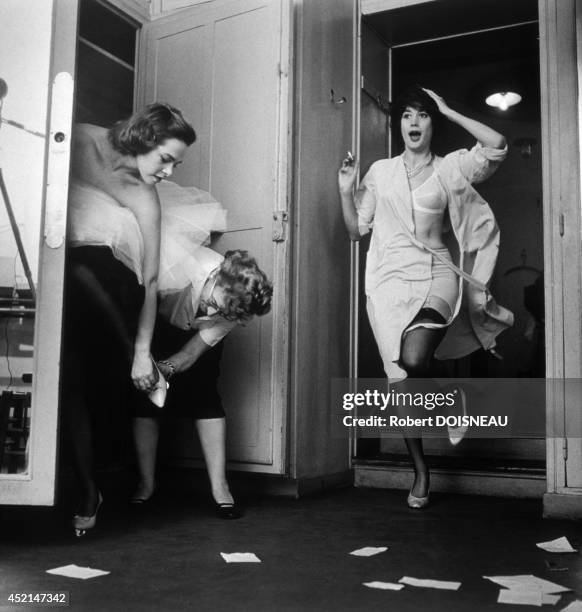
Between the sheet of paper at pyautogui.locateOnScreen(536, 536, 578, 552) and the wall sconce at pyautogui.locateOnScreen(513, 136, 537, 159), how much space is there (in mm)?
2587

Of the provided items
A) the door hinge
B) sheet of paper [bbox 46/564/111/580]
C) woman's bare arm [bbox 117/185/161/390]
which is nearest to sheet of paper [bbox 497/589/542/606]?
sheet of paper [bbox 46/564/111/580]

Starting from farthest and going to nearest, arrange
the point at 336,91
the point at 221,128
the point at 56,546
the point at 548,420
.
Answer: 1. the point at 336,91
2. the point at 221,128
3. the point at 548,420
4. the point at 56,546

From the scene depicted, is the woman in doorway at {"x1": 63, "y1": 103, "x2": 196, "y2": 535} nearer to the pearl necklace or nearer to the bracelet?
the bracelet

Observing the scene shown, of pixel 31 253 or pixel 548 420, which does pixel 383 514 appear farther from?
pixel 31 253

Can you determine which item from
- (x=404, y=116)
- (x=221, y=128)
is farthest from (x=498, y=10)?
(x=221, y=128)

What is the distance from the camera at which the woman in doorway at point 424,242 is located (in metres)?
3.63

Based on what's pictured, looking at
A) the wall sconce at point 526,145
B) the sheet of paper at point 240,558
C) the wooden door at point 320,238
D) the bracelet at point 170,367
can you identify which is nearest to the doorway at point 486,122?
the wall sconce at point 526,145

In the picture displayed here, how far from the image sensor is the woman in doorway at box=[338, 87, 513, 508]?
3.63 metres

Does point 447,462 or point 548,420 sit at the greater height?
point 548,420

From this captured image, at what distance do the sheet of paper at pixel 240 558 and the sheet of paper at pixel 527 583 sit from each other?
2.27ft

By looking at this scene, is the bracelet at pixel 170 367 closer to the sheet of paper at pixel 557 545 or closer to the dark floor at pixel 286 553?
the dark floor at pixel 286 553

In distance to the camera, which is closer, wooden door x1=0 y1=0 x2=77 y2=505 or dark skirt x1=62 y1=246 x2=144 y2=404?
wooden door x1=0 y1=0 x2=77 y2=505

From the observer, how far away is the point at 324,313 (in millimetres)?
3812

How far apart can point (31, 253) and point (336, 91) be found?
5.79ft
